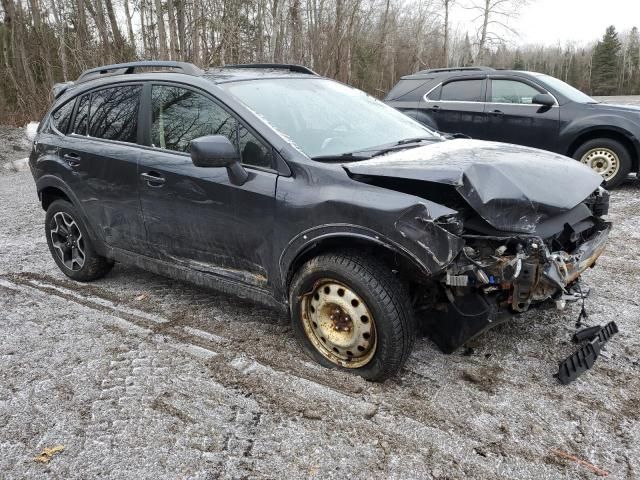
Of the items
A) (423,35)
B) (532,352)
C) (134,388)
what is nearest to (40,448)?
(134,388)

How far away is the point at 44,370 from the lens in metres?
3.23

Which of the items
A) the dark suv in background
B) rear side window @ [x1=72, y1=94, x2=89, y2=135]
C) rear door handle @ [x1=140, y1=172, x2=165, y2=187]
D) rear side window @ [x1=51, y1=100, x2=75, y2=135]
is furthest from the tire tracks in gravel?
the dark suv in background

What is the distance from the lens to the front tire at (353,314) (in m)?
2.81

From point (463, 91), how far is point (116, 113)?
6.23 metres

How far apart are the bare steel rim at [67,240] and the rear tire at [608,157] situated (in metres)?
6.76

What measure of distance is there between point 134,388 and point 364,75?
34.4m

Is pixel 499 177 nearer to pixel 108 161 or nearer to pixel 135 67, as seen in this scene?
pixel 108 161

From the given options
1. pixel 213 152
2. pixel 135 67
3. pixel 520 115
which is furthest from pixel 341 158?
pixel 520 115

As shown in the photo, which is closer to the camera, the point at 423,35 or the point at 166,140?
the point at 166,140

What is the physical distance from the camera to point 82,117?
14.7ft

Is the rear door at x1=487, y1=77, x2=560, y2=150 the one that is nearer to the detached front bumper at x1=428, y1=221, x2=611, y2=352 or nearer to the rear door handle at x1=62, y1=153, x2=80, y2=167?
the detached front bumper at x1=428, y1=221, x2=611, y2=352

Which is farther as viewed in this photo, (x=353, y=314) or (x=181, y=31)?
(x=181, y=31)

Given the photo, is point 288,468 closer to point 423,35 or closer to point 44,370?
point 44,370

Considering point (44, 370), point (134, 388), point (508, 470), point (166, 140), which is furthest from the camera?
point (166, 140)
